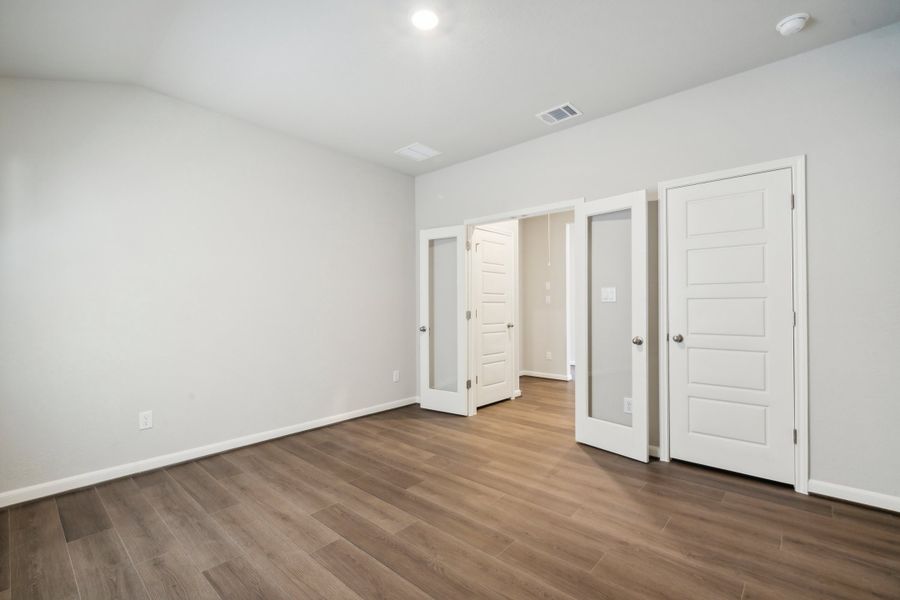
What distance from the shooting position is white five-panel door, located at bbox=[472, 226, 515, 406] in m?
4.84

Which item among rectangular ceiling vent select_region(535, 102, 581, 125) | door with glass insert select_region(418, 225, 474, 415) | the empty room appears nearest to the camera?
the empty room

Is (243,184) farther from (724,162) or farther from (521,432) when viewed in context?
(724,162)

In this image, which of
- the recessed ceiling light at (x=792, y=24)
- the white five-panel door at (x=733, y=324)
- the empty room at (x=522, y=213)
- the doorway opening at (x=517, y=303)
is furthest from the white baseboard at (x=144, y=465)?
the recessed ceiling light at (x=792, y=24)

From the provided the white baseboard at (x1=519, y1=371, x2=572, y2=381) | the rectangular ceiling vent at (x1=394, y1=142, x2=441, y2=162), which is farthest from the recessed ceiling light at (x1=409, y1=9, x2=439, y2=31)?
the white baseboard at (x1=519, y1=371, x2=572, y2=381)

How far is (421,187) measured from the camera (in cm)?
527

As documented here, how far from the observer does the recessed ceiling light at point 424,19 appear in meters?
2.32

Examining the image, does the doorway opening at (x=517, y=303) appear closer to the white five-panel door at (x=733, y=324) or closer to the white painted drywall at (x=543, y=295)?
the white painted drywall at (x=543, y=295)

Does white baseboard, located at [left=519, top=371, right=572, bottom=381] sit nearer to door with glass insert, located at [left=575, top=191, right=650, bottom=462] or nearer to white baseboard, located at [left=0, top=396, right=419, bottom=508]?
door with glass insert, located at [left=575, top=191, right=650, bottom=462]

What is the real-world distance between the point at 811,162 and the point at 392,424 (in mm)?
4170

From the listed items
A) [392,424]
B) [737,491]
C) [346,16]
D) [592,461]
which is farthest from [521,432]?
[346,16]

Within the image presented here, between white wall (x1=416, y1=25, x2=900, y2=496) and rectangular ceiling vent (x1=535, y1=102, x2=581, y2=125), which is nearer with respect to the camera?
white wall (x1=416, y1=25, x2=900, y2=496)

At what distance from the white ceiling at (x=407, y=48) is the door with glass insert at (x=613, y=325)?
3.29 feet

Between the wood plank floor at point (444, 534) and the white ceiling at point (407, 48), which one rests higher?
the white ceiling at point (407, 48)

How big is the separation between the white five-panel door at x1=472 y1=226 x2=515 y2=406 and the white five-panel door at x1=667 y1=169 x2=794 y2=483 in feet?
7.16
